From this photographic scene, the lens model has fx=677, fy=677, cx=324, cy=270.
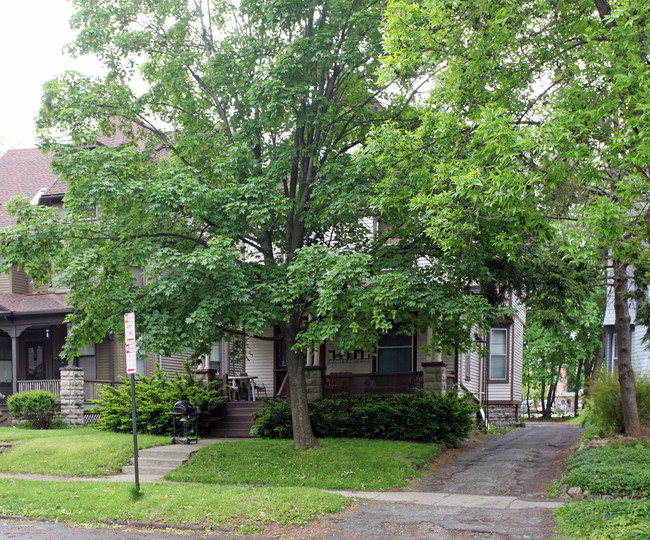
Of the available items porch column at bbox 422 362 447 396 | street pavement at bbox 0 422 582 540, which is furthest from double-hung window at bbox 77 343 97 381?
porch column at bbox 422 362 447 396

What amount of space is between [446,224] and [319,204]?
4.30 metres

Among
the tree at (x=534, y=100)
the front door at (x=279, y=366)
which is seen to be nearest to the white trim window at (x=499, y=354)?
the front door at (x=279, y=366)

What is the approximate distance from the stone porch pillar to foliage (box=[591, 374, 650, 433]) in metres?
15.5

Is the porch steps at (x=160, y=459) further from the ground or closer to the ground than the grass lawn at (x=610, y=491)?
closer to the ground

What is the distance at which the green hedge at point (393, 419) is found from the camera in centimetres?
1642

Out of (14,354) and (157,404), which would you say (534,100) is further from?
(14,354)

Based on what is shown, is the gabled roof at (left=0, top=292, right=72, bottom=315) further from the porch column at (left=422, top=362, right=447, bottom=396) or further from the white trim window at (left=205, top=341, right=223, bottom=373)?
the porch column at (left=422, top=362, right=447, bottom=396)

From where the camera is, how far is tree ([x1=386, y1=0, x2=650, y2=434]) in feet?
29.2

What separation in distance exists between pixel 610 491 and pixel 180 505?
639 centimetres

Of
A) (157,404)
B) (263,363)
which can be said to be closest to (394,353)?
→ (263,363)

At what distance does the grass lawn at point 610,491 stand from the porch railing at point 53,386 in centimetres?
1632

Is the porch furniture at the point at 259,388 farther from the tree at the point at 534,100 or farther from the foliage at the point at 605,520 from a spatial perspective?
the foliage at the point at 605,520

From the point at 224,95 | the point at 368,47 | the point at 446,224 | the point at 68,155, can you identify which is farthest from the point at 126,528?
the point at 368,47

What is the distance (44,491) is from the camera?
37.5 ft
